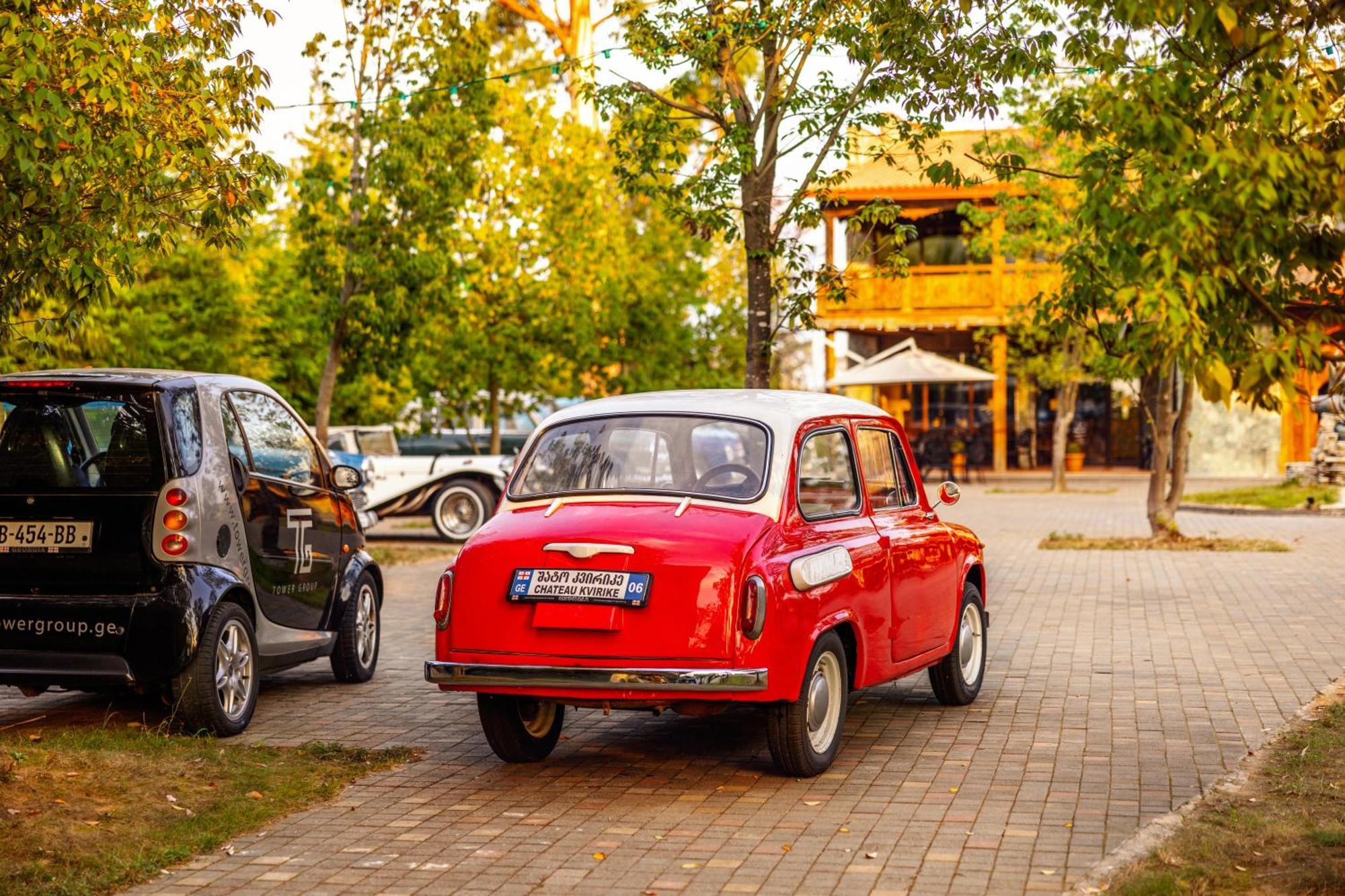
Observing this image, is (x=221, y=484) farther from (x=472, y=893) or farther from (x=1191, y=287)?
(x=1191, y=287)

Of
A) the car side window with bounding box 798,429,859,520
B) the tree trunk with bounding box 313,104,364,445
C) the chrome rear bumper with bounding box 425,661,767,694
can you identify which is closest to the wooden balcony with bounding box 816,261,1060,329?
the tree trunk with bounding box 313,104,364,445

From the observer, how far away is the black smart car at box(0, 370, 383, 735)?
7.92 meters

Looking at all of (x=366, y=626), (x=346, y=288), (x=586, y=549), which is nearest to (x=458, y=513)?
(x=346, y=288)

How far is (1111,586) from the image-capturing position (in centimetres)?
1570

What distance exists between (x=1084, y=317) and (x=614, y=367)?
98.8 feet

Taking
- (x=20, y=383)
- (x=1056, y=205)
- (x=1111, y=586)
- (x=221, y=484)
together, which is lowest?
(x=1111, y=586)

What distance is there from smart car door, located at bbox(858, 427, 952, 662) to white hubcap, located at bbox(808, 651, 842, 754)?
62 centimetres

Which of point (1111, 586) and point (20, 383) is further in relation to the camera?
point (1111, 586)

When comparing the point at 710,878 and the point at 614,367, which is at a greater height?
the point at 614,367

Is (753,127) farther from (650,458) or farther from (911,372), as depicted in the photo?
(911,372)

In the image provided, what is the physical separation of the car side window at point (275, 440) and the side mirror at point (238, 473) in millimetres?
173

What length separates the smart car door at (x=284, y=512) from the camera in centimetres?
878

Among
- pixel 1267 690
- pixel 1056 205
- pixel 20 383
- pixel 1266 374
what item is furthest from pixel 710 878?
pixel 1056 205

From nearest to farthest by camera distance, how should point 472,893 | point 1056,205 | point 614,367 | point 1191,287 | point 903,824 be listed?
1. point 1191,287
2. point 472,893
3. point 903,824
4. point 1056,205
5. point 614,367
